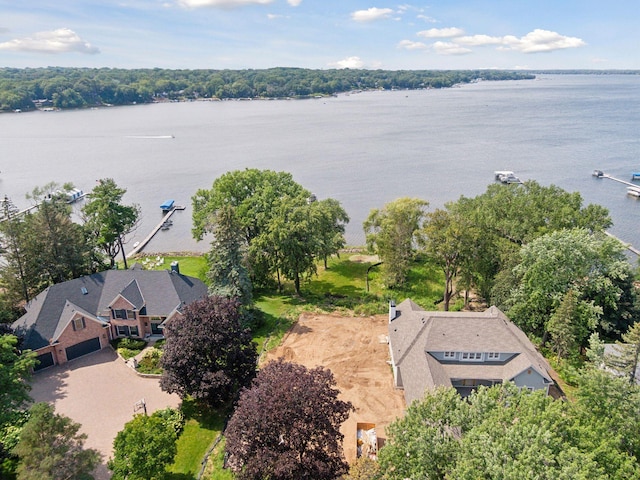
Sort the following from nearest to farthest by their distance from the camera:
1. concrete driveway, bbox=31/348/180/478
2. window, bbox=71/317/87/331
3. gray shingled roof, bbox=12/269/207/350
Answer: concrete driveway, bbox=31/348/180/478
gray shingled roof, bbox=12/269/207/350
window, bbox=71/317/87/331

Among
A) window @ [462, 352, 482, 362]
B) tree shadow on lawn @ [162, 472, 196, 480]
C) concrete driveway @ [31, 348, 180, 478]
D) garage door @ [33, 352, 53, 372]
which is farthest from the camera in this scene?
garage door @ [33, 352, 53, 372]

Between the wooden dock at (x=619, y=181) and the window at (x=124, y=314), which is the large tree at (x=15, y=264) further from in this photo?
the wooden dock at (x=619, y=181)

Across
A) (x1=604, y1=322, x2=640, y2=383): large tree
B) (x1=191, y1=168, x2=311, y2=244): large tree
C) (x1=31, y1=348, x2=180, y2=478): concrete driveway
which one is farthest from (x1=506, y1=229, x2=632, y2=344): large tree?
(x1=31, y1=348, x2=180, y2=478): concrete driveway

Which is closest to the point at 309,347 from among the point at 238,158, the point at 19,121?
the point at 238,158

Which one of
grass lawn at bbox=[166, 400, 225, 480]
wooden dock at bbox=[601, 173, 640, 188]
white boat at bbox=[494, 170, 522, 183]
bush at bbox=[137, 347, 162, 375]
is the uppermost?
white boat at bbox=[494, 170, 522, 183]

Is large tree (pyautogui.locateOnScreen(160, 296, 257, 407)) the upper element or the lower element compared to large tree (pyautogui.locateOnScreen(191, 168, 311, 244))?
lower

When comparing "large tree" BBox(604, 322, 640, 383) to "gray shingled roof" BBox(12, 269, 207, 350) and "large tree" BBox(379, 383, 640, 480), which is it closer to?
"large tree" BBox(379, 383, 640, 480)
